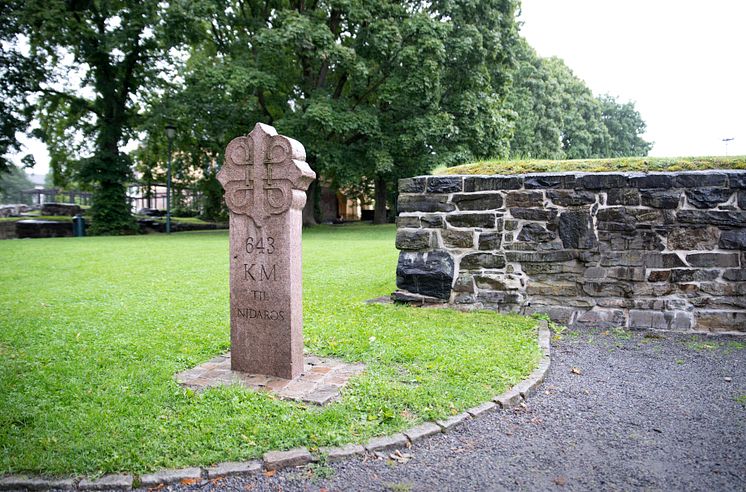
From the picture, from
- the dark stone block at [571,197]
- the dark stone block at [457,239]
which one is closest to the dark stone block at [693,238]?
the dark stone block at [571,197]

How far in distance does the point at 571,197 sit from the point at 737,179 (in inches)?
70.5

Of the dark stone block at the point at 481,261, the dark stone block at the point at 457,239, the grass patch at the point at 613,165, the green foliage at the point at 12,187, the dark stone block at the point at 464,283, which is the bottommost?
the dark stone block at the point at 464,283

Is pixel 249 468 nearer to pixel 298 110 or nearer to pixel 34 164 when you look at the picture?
pixel 298 110

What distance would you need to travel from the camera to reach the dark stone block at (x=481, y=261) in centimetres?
661

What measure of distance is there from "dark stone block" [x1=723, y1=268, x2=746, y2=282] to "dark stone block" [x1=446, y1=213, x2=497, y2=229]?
2692 millimetres

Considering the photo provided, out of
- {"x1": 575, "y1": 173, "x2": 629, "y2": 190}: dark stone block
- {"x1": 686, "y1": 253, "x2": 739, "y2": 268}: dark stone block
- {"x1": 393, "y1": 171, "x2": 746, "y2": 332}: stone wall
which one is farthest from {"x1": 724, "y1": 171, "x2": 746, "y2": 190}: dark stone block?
{"x1": 575, "y1": 173, "x2": 629, "y2": 190}: dark stone block

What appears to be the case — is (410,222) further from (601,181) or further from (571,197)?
(601,181)

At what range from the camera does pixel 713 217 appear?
5906 millimetres

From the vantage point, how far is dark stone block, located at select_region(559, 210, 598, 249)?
626 cm

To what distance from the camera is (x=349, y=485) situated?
8.95 ft

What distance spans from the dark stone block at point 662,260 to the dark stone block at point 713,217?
441mm

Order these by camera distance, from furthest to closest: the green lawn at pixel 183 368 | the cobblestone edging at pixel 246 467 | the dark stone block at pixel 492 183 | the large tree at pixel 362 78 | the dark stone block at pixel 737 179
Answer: the large tree at pixel 362 78 < the dark stone block at pixel 492 183 < the dark stone block at pixel 737 179 < the green lawn at pixel 183 368 < the cobblestone edging at pixel 246 467

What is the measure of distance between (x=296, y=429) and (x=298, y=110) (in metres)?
19.6

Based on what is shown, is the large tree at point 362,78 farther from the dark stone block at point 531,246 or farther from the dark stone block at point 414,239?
the dark stone block at point 531,246
